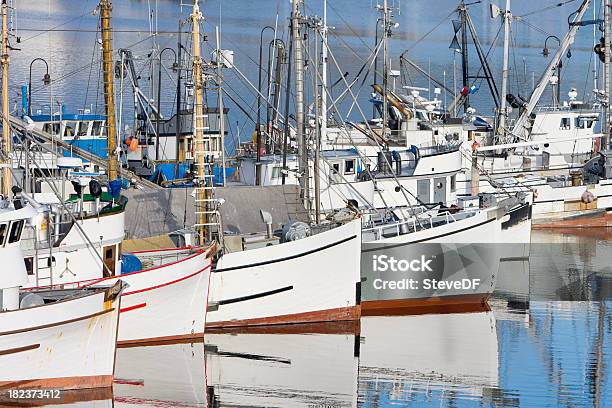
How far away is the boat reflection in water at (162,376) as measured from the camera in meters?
23.9

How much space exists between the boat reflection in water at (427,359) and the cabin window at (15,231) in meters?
6.49

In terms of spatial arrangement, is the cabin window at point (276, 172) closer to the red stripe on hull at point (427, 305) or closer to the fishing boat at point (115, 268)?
→ the red stripe on hull at point (427, 305)

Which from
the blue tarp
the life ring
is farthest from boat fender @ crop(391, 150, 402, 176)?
the blue tarp

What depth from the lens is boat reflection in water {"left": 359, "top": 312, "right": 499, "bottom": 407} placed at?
25.1 metres

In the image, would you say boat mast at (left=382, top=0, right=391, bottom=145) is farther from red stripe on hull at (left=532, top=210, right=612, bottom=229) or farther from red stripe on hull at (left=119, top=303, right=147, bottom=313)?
red stripe on hull at (left=119, top=303, right=147, bottom=313)

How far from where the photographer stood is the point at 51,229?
85.1 feet

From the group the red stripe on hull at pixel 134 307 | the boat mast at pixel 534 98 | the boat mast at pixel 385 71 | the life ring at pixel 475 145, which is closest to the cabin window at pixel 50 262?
the red stripe on hull at pixel 134 307

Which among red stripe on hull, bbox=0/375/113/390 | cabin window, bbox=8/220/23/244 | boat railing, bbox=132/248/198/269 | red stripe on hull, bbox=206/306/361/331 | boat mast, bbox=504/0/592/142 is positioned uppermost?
boat mast, bbox=504/0/592/142

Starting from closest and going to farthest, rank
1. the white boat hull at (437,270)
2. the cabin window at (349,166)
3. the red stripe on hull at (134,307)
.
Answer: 1. the red stripe on hull at (134,307)
2. the white boat hull at (437,270)
3. the cabin window at (349,166)

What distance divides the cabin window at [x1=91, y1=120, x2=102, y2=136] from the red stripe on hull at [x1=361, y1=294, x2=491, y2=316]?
857 inches

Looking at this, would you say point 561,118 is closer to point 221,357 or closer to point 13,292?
point 221,357

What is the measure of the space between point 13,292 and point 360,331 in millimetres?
9244

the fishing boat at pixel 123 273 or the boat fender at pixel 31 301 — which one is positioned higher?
the fishing boat at pixel 123 273

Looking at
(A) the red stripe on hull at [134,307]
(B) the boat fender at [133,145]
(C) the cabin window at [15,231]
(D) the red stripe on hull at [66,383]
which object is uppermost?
(B) the boat fender at [133,145]
